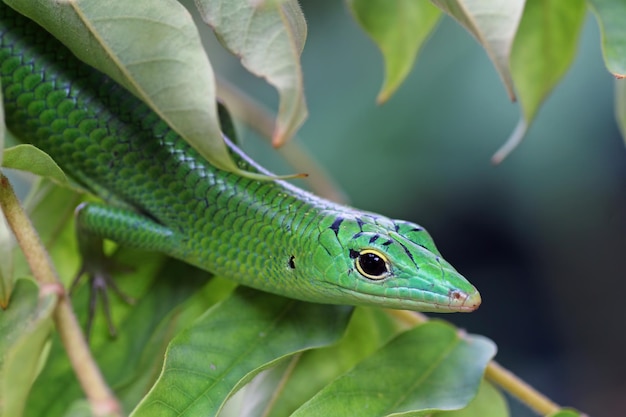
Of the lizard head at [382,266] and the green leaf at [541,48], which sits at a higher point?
the green leaf at [541,48]

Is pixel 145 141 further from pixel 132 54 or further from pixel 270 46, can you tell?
pixel 270 46

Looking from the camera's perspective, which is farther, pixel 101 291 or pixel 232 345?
pixel 101 291

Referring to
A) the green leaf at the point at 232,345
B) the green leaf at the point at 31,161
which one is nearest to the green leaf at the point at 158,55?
the green leaf at the point at 31,161

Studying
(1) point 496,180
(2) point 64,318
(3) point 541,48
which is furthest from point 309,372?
(1) point 496,180

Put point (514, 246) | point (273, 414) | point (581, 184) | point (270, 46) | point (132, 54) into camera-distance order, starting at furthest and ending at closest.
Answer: point (514, 246) < point (581, 184) < point (273, 414) < point (132, 54) < point (270, 46)

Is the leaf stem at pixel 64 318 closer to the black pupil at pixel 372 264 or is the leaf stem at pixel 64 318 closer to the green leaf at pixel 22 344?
the green leaf at pixel 22 344

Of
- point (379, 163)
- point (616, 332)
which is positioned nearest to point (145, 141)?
point (379, 163)

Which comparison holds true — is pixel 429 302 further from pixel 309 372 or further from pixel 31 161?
pixel 31 161
